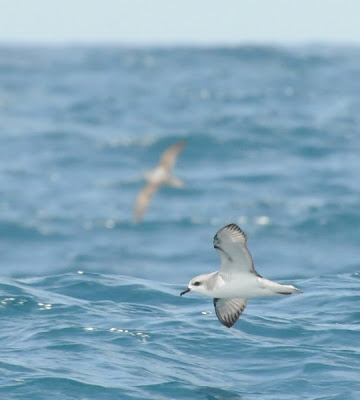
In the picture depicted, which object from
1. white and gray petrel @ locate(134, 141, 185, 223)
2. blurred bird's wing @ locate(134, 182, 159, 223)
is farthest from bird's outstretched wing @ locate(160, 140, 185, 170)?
blurred bird's wing @ locate(134, 182, 159, 223)

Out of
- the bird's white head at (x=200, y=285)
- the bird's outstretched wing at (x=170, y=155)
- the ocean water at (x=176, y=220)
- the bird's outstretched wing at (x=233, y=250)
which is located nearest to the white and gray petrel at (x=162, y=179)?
the bird's outstretched wing at (x=170, y=155)

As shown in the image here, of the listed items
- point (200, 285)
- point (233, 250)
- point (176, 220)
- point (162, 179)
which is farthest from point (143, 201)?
point (176, 220)

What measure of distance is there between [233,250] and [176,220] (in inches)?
744

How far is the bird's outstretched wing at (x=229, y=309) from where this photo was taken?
13.1 m

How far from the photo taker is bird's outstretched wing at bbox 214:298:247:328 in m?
13.1

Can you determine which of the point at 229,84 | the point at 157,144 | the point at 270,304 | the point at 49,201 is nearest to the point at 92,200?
the point at 49,201

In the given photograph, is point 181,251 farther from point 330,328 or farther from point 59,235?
point 330,328

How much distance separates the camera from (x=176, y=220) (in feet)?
102

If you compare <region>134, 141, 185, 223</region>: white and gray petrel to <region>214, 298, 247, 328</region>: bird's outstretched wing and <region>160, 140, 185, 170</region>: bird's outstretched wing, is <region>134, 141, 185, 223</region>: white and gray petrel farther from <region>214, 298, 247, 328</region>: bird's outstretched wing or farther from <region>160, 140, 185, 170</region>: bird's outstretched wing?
<region>214, 298, 247, 328</region>: bird's outstretched wing

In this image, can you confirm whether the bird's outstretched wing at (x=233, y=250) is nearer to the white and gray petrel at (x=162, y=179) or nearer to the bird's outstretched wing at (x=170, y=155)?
the white and gray petrel at (x=162, y=179)

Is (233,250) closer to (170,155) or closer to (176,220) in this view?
(170,155)

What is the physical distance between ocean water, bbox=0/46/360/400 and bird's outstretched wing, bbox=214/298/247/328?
70 centimetres

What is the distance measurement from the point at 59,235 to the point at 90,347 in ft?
57.6

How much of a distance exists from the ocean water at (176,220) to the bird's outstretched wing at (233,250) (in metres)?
1.55
